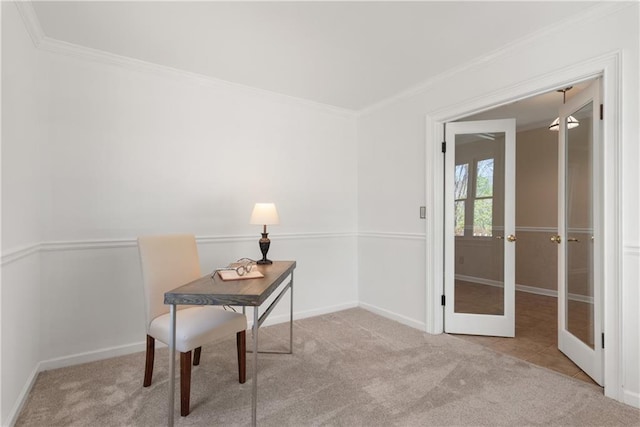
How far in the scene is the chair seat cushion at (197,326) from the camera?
67.2 inches

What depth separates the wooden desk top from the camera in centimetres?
149

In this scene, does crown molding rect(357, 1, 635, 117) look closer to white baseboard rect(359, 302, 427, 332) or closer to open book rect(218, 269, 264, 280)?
white baseboard rect(359, 302, 427, 332)

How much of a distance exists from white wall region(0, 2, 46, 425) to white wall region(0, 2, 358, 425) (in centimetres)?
1

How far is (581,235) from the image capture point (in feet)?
7.55

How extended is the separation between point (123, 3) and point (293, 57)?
1.14 metres

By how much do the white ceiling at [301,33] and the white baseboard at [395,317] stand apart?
232 centimetres

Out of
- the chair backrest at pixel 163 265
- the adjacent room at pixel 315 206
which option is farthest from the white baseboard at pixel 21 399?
the chair backrest at pixel 163 265

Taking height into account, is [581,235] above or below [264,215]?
below

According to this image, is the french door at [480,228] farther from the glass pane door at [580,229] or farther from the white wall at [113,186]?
the white wall at [113,186]

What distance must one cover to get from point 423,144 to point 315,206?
129 cm

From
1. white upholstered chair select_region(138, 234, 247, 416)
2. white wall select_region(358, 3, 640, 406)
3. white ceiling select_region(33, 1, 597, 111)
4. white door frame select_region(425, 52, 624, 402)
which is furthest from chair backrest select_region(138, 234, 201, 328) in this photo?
white door frame select_region(425, 52, 624, 402)

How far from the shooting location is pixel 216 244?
9.55ft

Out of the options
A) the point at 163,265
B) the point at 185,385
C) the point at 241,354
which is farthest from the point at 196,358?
the point at 163,265

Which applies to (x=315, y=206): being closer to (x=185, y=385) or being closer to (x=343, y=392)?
(x=343, y=392)
